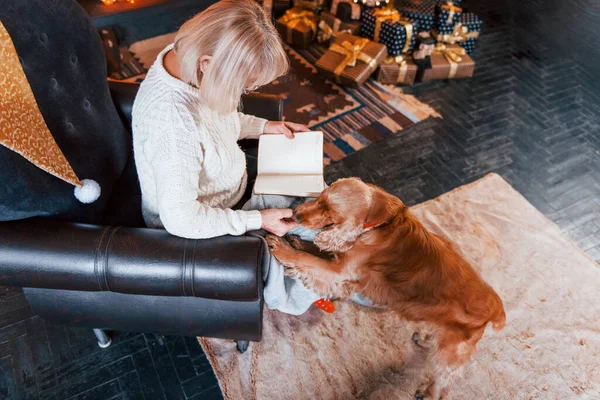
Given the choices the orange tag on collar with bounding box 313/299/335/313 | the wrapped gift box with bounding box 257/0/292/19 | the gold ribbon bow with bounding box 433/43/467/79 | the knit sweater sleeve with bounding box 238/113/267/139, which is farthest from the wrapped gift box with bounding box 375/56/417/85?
the orange tag on collar with bounding box 313/299/335/313

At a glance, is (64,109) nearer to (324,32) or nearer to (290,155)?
(290,155)

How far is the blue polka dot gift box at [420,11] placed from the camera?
375cm

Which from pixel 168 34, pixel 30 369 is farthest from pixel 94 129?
pixel 168 34

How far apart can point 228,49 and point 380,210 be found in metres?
0.88

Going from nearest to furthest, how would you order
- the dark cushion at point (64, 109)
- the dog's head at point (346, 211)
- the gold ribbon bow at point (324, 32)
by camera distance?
the dark cushion at point (64, 109)
the dog's head at point (346, 211)
the gold ribbon bow at point (324, 32)

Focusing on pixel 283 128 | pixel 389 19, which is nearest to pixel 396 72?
pixel 389 19

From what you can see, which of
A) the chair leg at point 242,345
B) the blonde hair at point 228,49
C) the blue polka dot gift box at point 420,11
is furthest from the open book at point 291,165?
the blue polka dot gift box at point 420,11

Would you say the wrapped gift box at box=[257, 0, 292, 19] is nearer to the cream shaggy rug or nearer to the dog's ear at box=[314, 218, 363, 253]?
the cream shaggy rug

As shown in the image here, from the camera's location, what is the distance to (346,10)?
3787 mm

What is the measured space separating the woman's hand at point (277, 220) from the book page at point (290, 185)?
141mm

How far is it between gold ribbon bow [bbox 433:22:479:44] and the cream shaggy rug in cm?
209

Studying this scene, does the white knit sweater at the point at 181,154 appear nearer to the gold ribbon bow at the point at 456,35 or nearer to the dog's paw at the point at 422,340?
the dog's paw at the point at 422,340

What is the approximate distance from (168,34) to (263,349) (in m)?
3.19

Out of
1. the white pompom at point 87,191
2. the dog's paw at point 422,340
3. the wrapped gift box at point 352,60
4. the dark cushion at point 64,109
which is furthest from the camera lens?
the wrapped gift box at point 352,60
